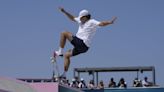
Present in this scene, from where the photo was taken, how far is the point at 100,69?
28.7 m

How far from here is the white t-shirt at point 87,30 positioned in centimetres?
1383

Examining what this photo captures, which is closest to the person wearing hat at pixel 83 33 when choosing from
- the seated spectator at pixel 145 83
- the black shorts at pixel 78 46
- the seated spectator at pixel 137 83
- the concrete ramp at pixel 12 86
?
the black shorts at pixel 78 46

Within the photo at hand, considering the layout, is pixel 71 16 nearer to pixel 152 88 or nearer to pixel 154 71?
pixel 152 88

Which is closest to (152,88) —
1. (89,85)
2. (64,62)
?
(89,85)

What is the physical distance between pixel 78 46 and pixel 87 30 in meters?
0.45

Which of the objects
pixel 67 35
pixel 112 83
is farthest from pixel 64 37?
pixel 112 83

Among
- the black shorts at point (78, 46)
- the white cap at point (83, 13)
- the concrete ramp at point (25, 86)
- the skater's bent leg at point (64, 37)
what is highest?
the white cap at point (83, 13)

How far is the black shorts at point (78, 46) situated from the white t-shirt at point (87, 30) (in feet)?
0.29

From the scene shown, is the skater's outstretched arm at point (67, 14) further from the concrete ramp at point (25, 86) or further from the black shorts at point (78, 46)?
the concrete ramp at point (25, 86)

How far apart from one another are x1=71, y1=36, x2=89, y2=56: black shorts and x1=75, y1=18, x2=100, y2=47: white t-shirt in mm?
88

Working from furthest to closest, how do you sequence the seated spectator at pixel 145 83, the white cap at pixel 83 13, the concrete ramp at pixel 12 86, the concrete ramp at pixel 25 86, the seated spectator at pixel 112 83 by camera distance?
the seated spectator at pixel 112 83, the seated spectator at pixel 145 83, the white cap at pixel 83 13, the concrete ramp at pixel 25 86, the concrete ramp at pixel 12 86

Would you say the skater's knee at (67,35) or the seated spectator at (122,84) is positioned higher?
the skater's knee at (67,35)

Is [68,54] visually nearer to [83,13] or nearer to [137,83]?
[83,13]

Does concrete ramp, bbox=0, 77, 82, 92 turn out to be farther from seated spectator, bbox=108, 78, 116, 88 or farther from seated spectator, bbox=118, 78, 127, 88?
seated spectator, bbox=108, 78, 116, 88
